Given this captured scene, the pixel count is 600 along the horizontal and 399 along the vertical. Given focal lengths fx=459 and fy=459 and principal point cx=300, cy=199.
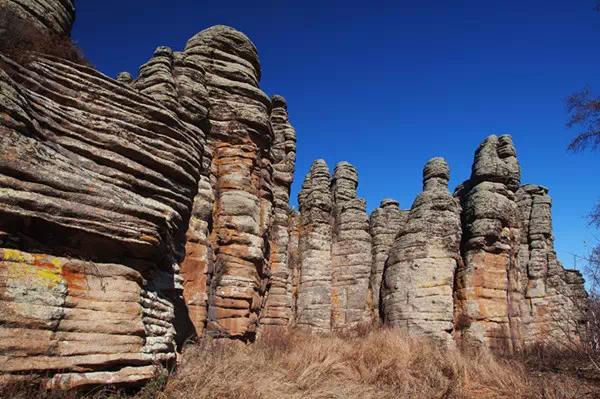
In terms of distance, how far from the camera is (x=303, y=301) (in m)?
29.0

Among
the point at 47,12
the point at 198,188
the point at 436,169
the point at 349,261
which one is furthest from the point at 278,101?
the point at 47,12

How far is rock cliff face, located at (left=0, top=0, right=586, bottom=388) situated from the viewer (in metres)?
5.08

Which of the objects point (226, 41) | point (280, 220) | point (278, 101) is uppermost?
point (278, 101)

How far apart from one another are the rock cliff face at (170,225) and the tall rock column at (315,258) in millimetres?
6643

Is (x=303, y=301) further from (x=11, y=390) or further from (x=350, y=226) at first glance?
(x=11, y=390)

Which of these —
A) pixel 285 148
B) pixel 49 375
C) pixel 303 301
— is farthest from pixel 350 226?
pixel 49 375

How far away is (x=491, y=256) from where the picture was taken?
62.2 ft

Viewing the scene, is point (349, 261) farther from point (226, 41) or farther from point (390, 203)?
point (226, 41)

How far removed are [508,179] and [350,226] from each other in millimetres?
12928

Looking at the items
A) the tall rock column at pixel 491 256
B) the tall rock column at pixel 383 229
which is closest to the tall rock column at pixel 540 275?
the tall rock column at pixel 491 256

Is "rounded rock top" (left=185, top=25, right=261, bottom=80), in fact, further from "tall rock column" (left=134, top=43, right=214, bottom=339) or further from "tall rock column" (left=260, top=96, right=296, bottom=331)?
"tall rock column" (left=260, top=96, right=296, bottom=331)

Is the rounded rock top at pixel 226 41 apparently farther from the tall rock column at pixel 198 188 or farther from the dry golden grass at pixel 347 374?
the dry golden grass at pixel 347 374

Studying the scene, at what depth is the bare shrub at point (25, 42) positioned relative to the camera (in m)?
6.18

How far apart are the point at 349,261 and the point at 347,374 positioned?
20.1 metres
